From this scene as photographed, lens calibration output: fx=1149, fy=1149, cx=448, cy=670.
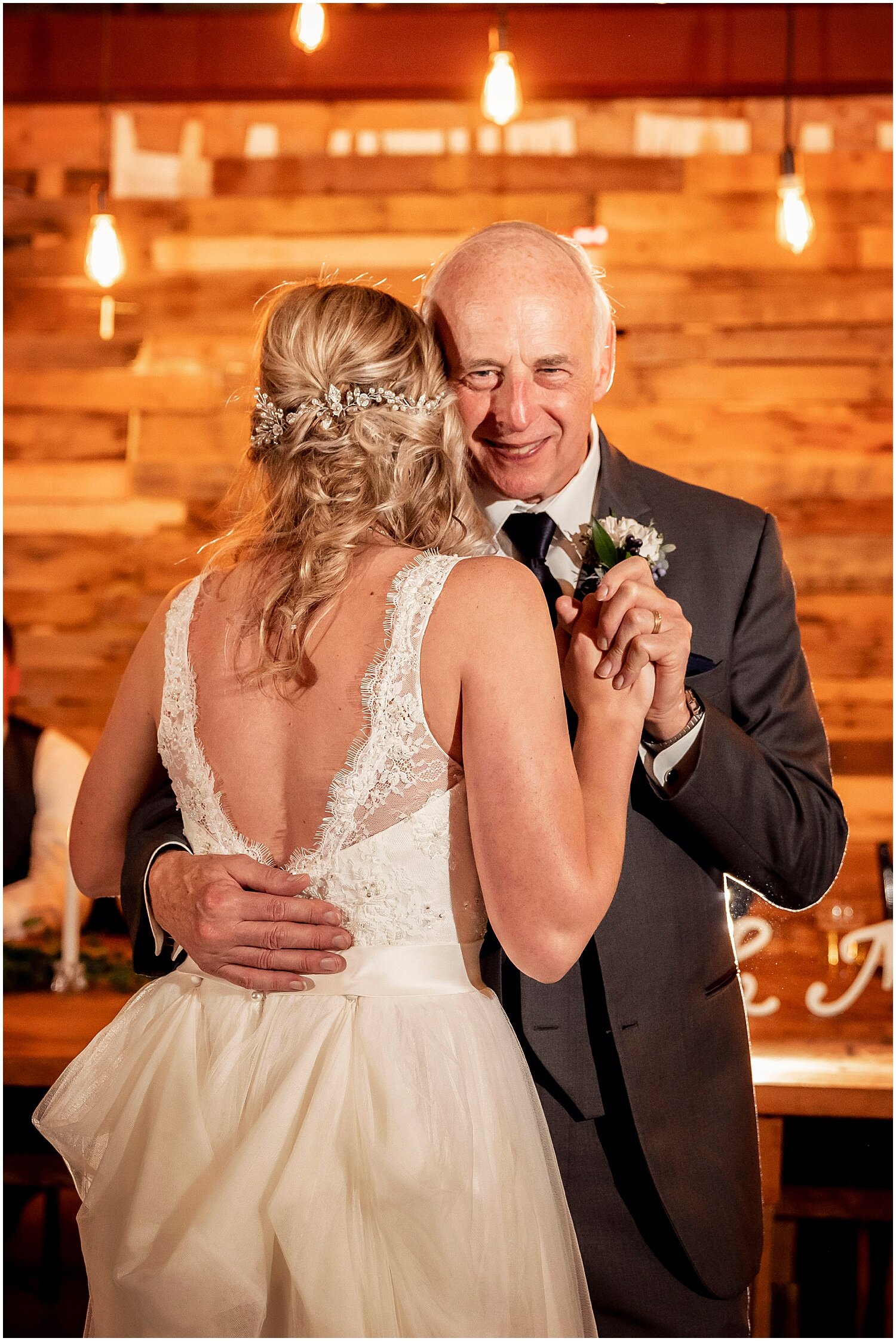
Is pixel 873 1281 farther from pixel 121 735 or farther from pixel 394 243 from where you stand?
pixel 394 243

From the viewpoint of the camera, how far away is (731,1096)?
179cm

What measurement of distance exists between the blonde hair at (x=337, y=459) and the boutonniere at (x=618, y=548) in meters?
0.25

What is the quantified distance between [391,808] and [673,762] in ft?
1.49

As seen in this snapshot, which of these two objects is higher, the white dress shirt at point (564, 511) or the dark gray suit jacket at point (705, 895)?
the white dress shirt at point (564, 511)

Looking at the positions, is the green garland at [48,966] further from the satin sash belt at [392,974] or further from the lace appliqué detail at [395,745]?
the lace appliqué detail at [395,745]

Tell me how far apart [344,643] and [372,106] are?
390 cm

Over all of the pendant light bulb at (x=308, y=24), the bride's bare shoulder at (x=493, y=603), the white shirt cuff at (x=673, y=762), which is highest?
the pendant light bulb at (x=308, y=24)

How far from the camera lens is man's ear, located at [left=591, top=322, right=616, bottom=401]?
81.7 inches

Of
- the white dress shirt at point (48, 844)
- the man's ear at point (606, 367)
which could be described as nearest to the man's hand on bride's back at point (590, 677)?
the man's ear at point (606, 367)

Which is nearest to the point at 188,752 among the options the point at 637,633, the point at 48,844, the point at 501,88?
the point at 637,633

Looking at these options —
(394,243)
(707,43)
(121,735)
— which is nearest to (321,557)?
(121,735)

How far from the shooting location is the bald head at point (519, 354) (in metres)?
1.92

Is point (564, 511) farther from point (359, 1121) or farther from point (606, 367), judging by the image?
point (359, 1121)

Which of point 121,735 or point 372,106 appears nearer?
point 121,735
